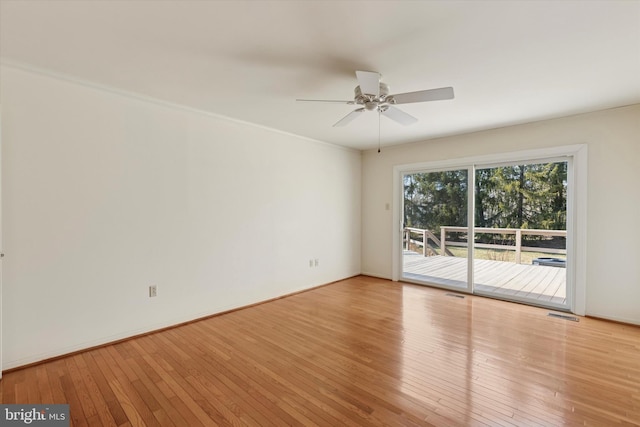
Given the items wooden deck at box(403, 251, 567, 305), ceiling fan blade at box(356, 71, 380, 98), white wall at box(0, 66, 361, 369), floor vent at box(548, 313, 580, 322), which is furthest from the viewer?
wooden deck at box(403, 251, 567, 305)

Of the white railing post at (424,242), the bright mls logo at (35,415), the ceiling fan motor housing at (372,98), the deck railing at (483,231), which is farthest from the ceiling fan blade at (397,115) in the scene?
the bright mls logo at (35,415)

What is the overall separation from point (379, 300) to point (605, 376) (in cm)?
237

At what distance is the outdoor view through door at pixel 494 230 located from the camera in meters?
3.94

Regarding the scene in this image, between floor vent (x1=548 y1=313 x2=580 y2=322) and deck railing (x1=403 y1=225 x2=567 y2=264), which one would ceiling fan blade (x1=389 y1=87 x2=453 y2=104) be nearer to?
deck railing (x1=403 y1=225 x2=567 y2=264)


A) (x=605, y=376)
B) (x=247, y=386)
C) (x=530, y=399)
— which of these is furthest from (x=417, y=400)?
(x=605, y=376)

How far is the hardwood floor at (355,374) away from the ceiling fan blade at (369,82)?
7.16ft

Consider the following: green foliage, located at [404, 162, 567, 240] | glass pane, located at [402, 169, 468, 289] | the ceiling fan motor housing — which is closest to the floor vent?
green foliage, located at [404, 162, 567, 240]

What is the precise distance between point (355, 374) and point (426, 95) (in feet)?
7.34

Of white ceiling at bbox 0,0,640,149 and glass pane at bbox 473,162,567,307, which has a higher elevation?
white ceiling at bbox 0,0,640,149

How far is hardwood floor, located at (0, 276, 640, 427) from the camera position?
1.87 m

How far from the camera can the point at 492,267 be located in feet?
14.8

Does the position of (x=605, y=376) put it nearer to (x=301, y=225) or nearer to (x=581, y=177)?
(x=581, y=177)

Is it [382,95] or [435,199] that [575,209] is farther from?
[382,95]

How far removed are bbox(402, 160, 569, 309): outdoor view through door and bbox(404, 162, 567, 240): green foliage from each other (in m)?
0.01
